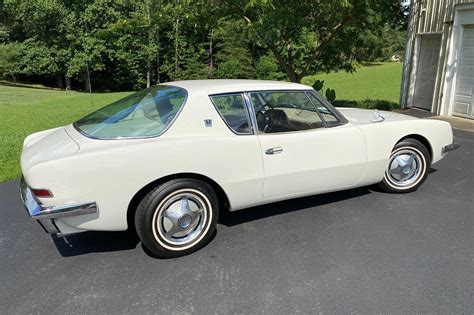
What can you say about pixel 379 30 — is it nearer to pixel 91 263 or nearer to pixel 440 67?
pixel 440 67

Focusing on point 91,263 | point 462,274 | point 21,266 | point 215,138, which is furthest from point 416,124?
point 21,266

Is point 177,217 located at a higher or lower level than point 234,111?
lower

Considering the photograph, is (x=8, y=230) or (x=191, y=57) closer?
(x=8, y=230)

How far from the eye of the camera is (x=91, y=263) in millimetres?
2916

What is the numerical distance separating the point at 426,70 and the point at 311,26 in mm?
3469

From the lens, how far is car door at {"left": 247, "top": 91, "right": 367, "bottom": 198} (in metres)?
3.26

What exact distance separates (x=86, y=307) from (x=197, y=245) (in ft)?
3.18

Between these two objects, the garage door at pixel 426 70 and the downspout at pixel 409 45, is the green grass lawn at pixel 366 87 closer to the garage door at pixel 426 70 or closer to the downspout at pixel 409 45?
the downspout at pixel 409 45

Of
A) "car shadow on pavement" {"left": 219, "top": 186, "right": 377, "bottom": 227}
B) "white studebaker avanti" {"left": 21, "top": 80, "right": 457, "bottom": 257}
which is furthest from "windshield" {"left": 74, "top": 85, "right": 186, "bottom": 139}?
"car shadow on pavement" {"left": 219, "top": 186, "right": 377, "bottom": 227}

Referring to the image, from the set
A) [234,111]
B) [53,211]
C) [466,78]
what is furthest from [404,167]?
[466,78]

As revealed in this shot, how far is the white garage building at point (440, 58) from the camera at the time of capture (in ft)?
27.8

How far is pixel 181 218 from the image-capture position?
9.61 feet

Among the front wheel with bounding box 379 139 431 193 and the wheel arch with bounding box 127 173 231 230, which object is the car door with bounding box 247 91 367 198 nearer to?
Answer: the wheel arch with bounding box 127 173 231 230

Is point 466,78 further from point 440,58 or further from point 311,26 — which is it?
point 311,26
